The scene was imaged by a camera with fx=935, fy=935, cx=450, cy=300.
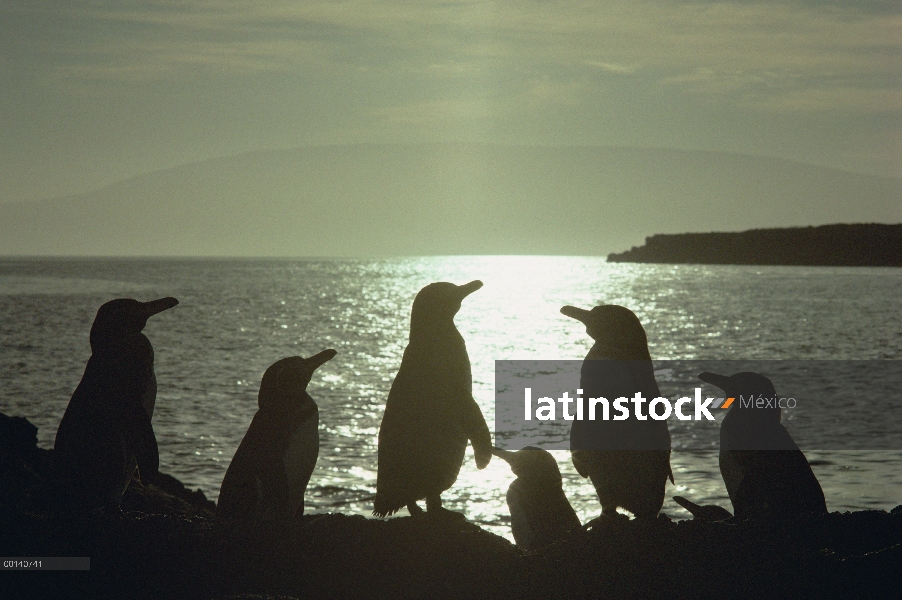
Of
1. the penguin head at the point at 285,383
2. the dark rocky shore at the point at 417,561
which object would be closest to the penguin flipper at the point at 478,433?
the dark rocky shore at the point at 417,561

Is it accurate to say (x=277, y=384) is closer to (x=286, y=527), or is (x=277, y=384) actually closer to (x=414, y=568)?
(x=286, y=527)

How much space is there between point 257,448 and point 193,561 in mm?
1289

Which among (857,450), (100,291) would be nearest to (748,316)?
(857,450)

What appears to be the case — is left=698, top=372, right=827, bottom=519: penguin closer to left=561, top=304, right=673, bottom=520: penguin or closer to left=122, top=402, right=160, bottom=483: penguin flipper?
left=561, top=304, right=673, bottom=520: penguin

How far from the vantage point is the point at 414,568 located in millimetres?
5785

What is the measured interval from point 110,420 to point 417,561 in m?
2.87

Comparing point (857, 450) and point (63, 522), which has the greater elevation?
point (63, 522)

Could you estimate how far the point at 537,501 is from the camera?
8141 mm

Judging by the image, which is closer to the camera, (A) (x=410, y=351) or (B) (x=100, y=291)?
(A) (x=410, y=351)

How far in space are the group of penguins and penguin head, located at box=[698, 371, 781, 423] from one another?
0.04ft

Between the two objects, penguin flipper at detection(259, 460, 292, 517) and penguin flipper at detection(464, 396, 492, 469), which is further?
penguin flipper at detection(259, 460, 292, 517)

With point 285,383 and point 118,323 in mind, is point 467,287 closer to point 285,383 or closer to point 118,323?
point 285,383

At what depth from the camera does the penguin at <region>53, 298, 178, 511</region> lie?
281 inches

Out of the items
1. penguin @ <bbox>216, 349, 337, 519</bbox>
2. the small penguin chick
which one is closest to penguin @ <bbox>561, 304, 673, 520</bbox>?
the small penguin chick
